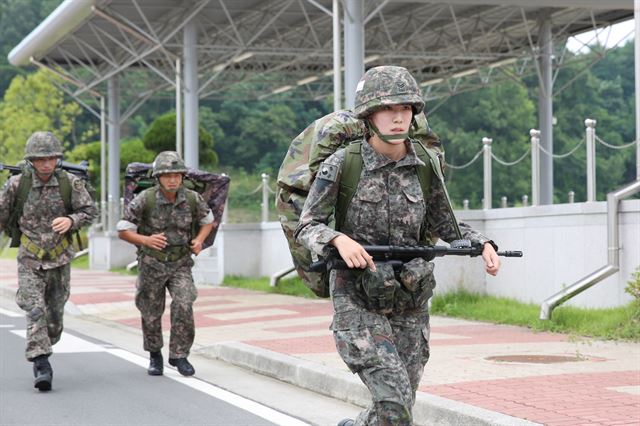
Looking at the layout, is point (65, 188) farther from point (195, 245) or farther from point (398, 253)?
point (398, 253)

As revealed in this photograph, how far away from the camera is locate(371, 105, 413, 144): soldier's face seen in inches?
220

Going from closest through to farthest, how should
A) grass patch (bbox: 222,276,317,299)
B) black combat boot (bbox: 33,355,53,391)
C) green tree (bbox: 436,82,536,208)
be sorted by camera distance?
black combat boot (bbox: 33,355,53,391)
grass patch (bbox: 222,276,317,299)
green tree (bbox: 436,82,536,208)

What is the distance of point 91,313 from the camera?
62.7ft

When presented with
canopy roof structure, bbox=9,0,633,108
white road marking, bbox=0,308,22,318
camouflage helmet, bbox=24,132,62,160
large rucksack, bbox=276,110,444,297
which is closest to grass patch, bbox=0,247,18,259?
canopy roof structure, bbox=9,0,633,108

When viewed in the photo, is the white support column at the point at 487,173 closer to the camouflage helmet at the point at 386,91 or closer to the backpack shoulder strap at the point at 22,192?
the backpack shoulder strap at the point at 22,192

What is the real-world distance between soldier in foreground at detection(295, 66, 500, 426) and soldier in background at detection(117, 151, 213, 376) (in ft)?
16.6

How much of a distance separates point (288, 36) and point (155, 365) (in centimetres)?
2346

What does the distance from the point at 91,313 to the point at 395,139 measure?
46.6 feet

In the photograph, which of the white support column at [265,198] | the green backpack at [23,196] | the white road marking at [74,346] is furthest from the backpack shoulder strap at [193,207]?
the white support column at [265,198]

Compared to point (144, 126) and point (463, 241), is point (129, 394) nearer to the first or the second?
point (463, 241)

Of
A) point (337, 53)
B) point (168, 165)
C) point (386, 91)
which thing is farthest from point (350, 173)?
point (337, 53)

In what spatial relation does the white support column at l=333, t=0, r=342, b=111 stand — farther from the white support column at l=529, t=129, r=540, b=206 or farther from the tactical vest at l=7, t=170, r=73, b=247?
the tactical vest at l=7, t=170, r=73, b=247

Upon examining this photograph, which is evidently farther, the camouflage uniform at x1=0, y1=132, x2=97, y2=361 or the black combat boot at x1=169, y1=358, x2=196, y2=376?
the black combat boot at x1=169, y1=358, x2=196, y2=376

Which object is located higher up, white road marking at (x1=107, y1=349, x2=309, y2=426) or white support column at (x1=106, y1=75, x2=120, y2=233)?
white support column at (x1=106, y1=75, x2=120, y2=233)
